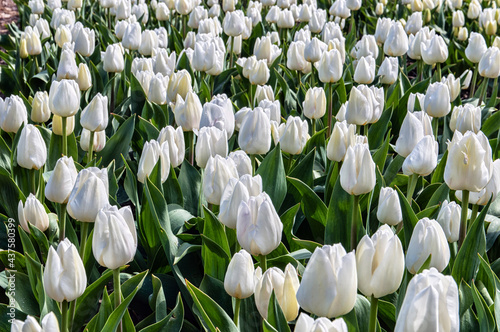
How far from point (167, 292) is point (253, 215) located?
64 centimetres

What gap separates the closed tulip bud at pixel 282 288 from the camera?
1.30m

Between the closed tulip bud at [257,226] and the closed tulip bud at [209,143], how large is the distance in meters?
0.62

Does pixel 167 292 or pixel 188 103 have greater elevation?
pixel 188 103

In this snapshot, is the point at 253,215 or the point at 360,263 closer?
the point at 360,263

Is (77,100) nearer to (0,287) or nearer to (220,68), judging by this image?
(0,287)

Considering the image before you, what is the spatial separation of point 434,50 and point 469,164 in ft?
5.66

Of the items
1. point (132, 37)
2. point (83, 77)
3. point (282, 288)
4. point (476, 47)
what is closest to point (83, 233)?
point (282, 288)

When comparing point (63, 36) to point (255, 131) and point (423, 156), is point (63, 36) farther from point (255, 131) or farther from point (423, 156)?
point (423, 156)

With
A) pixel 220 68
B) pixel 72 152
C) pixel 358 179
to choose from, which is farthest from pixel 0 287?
pixel 220 68

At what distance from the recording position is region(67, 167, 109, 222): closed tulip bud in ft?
5.02

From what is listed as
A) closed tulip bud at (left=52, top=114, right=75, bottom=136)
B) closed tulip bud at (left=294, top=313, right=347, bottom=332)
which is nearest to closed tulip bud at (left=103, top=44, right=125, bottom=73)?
closed tulip bud at (left=52, top=114, right=75, bottom=136)

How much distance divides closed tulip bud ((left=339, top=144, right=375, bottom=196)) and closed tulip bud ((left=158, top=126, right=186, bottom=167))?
64 centimetres

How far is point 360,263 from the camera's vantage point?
122 centimetres

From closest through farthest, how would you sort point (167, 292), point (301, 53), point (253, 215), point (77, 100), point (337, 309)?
point (337, 309) < point (253, 215) < point (167, 292) < point (77, 100) < point (301, 53)
